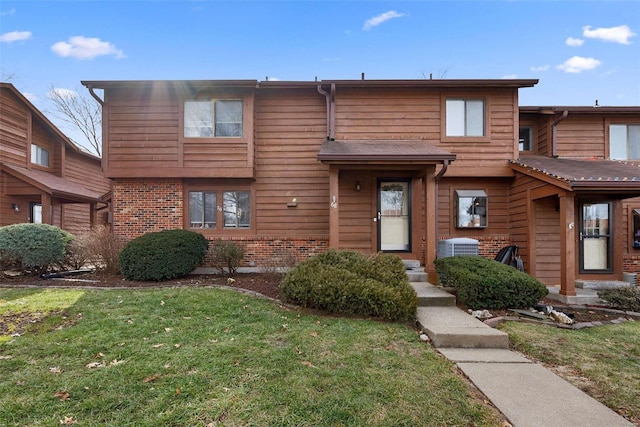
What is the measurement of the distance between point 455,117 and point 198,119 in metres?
7.17

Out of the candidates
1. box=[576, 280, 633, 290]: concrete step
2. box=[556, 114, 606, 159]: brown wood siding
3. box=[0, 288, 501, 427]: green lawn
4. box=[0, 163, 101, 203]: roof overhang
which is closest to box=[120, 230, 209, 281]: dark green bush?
box=[0, 288, 501, 427]: green lawn

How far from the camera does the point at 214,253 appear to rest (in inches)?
318

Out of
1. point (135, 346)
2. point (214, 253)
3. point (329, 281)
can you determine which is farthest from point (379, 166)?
point (135, 346)

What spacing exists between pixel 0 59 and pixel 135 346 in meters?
23.3

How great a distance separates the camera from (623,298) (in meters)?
6.14

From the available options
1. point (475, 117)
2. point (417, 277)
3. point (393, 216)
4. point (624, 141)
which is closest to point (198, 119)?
point (393, 216)

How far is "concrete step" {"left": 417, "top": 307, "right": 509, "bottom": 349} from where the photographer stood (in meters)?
4.01

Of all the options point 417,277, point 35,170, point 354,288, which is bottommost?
point 417,277

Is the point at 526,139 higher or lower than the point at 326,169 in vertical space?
higher

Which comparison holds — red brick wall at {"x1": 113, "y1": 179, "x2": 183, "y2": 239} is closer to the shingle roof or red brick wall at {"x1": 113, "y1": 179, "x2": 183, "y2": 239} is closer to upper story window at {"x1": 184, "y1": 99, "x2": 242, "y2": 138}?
upper story window at {"x1": 184, "y1": 99, "x2": 242, "y2": 138}

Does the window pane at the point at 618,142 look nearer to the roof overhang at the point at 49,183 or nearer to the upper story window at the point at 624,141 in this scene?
the upper story window at the point at 624,141

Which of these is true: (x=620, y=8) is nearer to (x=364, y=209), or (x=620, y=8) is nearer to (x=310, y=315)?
(x=364, y=209)

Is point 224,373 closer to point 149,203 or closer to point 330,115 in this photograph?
point 149,203

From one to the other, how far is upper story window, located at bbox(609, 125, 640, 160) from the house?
1.38 meters
